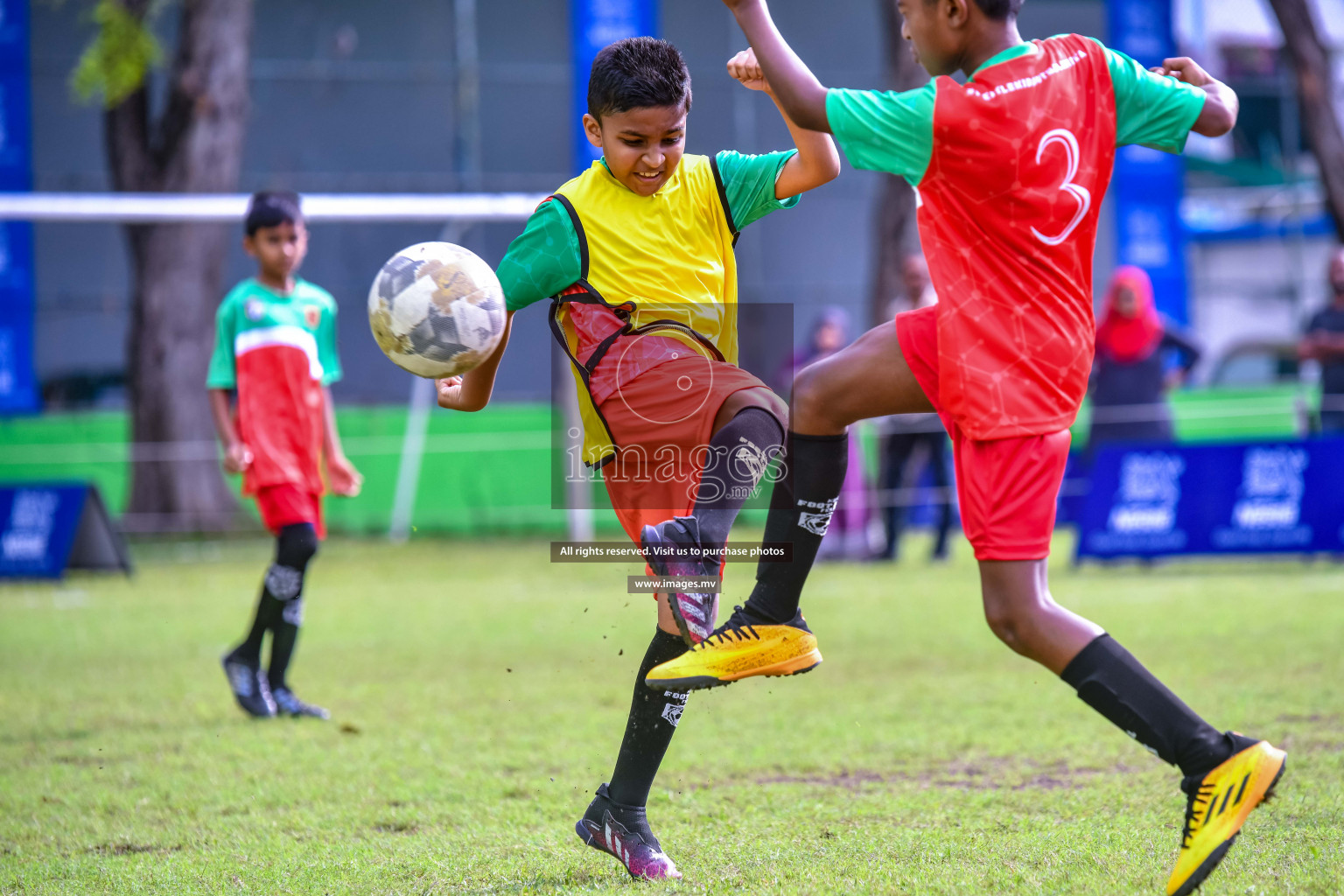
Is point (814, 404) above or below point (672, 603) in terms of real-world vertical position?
above

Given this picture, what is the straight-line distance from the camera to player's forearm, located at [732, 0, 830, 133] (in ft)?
10.3

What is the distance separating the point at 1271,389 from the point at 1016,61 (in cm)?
1497

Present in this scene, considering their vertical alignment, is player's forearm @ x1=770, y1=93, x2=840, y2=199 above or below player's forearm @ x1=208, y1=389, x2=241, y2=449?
above

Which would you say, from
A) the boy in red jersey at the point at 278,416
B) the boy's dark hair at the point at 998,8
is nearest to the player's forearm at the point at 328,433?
the boy in red jersey at the point at 278,416

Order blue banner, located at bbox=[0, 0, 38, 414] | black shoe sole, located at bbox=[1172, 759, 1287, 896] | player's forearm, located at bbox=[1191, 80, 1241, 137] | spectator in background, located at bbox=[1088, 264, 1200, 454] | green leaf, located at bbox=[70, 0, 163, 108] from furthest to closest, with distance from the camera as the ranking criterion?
green leaf, located at bbox=[70, 0, 163, 108] < blue banner, located at bbox=[0, 0, 38, 414] < spectator in background, located at bbox=[1088, 264, 1200, 454] < player's forearm, located at bbox=[1191, 80, 1241, 137] < black shoe sole, located at bbox=[1172, 759, 1287, 896]

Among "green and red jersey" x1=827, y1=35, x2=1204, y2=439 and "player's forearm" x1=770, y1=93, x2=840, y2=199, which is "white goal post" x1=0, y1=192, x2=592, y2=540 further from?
"green and red jersey" x1=827, y1=35, x2=1204, y2=439

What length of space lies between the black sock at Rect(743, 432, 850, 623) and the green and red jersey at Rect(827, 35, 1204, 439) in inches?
15.5

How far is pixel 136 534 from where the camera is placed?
15.3 m

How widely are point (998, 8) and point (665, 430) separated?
50.6 inches

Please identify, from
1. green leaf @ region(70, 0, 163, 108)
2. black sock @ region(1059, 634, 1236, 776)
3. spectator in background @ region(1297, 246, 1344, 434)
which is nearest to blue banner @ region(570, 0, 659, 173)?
green leaf @ region(70, 0, 163, 108)

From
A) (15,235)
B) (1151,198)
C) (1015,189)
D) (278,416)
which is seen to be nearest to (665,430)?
(1015,189)

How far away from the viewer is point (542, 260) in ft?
11.9

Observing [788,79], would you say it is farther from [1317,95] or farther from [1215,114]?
→ [1317,95]

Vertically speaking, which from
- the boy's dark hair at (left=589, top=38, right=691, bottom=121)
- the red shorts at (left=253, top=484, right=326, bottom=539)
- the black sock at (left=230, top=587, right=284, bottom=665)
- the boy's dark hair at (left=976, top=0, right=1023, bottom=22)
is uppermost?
the boy's dark hair at (left=976, top=0, right=1023, bottom=22)
